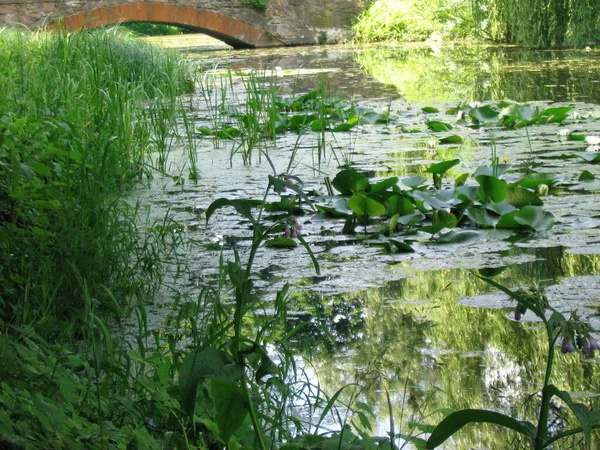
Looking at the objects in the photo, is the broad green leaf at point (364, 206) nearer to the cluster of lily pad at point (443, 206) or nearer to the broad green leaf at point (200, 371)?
the cluster of lily pad at point (443, 206)

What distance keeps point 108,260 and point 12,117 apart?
77 centimetres

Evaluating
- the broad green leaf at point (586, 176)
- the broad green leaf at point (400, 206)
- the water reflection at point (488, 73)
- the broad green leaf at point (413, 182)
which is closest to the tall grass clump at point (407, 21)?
the water reflection at point (488, 73)

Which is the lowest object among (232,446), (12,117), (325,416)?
(325,416)

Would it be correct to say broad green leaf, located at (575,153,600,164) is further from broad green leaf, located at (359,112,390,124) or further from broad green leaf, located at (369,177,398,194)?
broad green leaf, located at (359,112,390,124)

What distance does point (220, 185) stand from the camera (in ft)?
12.8

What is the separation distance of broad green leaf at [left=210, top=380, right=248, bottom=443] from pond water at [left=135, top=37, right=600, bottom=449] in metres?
0.41

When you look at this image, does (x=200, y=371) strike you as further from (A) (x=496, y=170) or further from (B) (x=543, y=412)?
(A) (x=496, y=170)

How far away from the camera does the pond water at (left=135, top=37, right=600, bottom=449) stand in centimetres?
177

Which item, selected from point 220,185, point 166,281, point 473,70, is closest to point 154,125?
point 220,185

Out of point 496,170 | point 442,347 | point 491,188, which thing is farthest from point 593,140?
point 442,347

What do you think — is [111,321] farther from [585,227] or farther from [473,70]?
[473,70]

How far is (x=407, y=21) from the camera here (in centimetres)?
1587

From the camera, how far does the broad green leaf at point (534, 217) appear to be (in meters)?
2.83

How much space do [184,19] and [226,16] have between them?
778 mm
